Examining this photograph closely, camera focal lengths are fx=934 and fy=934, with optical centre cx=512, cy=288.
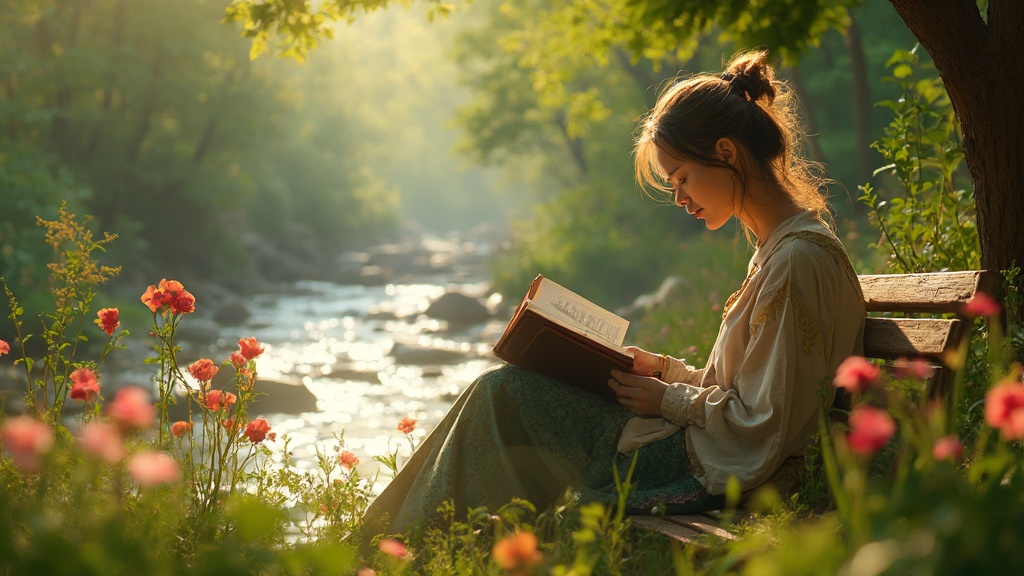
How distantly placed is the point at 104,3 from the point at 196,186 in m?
3.87

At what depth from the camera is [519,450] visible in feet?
10.1

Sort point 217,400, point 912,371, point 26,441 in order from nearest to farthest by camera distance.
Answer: point 26,441 → point 912,371 → point 217,400

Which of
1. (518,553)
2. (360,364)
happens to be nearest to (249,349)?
(518,553)

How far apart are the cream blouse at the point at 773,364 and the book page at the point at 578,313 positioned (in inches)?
14.6

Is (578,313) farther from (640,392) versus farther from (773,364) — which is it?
(773,364)

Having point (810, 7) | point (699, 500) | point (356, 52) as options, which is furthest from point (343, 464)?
point (356, 52)

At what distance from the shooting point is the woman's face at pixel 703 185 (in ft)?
9.80

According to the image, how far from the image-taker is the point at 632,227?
59.3 ft

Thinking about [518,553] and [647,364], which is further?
[647,364]

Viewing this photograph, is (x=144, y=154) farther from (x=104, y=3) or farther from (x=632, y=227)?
(x=632, y=227)

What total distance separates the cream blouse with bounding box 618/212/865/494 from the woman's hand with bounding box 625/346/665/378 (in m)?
0.32

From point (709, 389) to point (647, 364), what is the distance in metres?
0.41

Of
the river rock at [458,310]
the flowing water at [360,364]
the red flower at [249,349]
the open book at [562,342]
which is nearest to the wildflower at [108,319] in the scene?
the red flower at [249,349]

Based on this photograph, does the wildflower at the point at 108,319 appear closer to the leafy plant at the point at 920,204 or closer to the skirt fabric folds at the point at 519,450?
the skirt fabric folds at the point at 519,450
